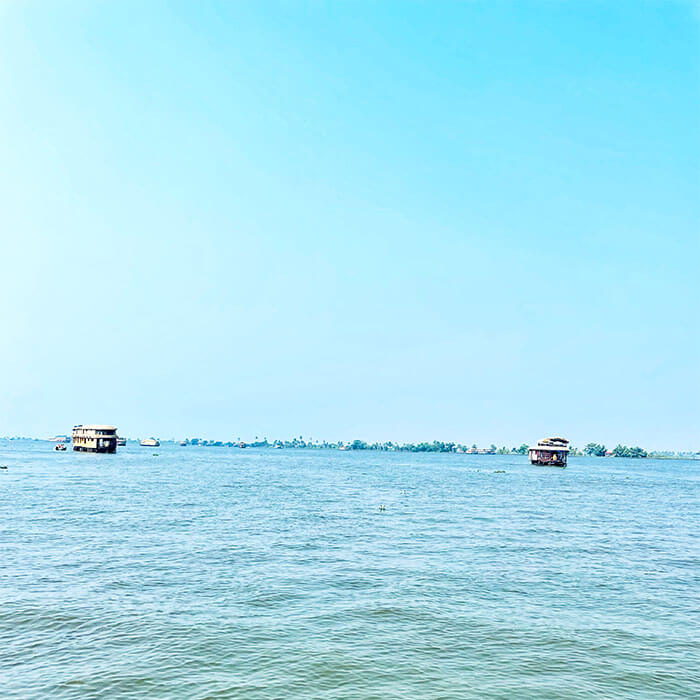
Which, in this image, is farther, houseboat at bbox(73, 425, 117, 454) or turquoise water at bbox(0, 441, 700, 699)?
houseboat at bbox(73, 425, 117, 454)

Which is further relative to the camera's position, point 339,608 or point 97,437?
point 97,437

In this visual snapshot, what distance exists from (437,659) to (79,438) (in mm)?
199864

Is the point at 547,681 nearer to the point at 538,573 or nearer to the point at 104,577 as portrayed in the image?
the point at 538,573

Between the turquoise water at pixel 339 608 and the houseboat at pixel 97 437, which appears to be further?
the houseboat at pixel 97 437

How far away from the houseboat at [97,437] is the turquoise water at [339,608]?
136232mm

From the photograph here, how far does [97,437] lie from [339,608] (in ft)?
Answer: 588

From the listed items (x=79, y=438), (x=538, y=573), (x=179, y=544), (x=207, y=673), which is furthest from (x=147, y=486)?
(x=79, y=438)

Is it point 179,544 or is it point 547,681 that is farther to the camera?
point 179,544

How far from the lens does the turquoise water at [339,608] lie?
2033cm

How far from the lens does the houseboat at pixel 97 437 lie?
18475cm

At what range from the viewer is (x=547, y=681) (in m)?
20.5

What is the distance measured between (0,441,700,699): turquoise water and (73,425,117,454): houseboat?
136232mm

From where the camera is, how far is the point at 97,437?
18800 cm

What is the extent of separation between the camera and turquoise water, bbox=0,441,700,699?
20328mm
